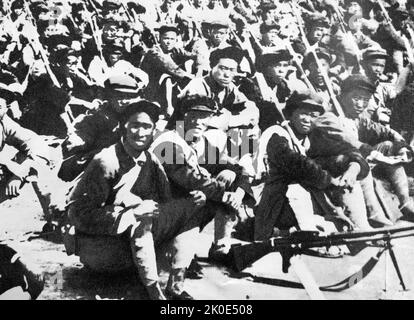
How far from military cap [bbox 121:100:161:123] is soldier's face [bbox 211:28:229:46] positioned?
1.28 meters

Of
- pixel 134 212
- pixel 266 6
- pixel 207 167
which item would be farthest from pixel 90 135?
pixel 266 6

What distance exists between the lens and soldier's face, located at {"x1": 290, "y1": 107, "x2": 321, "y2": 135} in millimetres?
5551

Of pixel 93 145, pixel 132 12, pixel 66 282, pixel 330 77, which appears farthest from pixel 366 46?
pixel 66 282

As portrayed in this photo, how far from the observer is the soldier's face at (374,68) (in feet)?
19.9

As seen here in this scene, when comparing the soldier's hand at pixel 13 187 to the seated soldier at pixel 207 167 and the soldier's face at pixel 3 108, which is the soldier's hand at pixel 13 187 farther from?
the seated soldier at pixel 207 167

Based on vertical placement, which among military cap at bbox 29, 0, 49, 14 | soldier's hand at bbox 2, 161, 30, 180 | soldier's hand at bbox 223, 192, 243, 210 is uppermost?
military cap at bbox 29, 0, 49, 14

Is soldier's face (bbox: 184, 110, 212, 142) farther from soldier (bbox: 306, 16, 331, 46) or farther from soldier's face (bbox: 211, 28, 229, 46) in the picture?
soldier (bbox: 306, 16, 331, 46)

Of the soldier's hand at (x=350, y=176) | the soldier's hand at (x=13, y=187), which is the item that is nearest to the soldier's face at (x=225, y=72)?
the soldier's hand at (x=350, y=176)

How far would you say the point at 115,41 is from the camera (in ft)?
18.0

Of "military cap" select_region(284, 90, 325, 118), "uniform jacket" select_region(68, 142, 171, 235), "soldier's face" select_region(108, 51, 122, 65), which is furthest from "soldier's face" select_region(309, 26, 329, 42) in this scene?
"uniform jacket" select_region(68, 142, 171, 235)

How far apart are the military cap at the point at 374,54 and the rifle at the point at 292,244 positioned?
87.7 inches

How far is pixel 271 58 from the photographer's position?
19.1ft

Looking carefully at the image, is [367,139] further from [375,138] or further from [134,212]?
[134,212]

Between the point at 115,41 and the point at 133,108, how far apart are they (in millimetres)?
960
